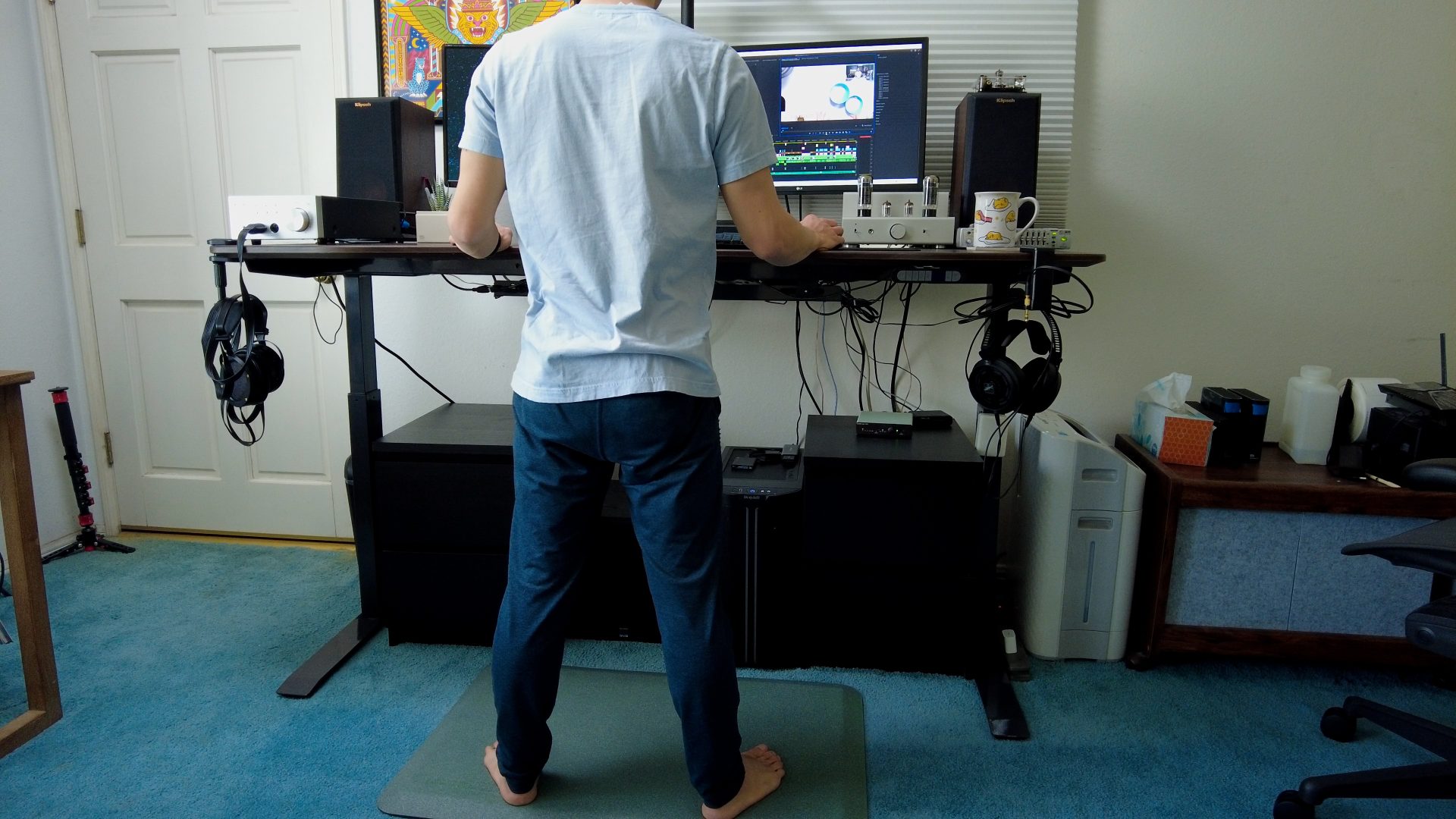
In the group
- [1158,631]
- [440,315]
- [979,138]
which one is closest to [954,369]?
[979,138]

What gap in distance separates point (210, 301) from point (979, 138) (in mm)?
2389

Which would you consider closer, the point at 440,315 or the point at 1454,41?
the point at 1454,41

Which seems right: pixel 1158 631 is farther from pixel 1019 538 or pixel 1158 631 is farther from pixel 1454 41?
pixel 1454 41

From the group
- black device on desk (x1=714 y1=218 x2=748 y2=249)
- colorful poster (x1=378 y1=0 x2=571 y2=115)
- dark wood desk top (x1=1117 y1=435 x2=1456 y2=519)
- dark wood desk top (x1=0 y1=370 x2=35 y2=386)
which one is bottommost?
dark wood desk top (x1=1117 y1=435 x2=1456 y2=519)

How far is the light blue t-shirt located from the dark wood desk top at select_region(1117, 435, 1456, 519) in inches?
51.9

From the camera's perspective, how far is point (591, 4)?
1114 mm

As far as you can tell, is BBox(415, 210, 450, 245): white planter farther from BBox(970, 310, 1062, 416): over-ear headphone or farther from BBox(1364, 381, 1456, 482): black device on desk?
BBox(1364, 381, 1456, 482): black device on desk

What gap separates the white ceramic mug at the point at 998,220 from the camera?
1682mm

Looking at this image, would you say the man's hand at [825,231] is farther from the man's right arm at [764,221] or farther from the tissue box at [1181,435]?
the tissue box at [1181,435]

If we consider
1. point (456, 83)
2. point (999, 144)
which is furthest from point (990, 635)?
point (456, 83)

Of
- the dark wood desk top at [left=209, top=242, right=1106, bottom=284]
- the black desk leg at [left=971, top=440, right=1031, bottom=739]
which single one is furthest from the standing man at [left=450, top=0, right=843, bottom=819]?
the black desk leg at [left=971, top=440, right=1031, bottom=739]

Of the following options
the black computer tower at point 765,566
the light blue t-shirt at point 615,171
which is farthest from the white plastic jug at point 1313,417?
the light blue t-shirt at point 615,171

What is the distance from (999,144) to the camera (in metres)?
1.92

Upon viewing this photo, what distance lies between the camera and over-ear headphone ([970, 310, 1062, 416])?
5.33 ft
